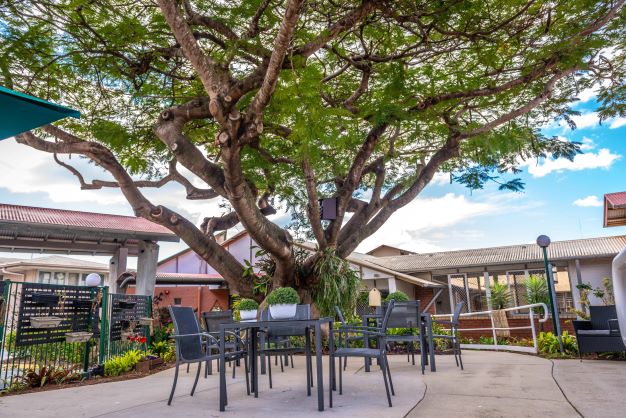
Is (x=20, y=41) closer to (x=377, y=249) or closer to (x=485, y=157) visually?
(x=485, y=157)

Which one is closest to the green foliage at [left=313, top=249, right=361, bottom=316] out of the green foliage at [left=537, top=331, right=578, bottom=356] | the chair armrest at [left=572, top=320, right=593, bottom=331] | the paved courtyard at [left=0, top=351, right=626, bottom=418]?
the paved courtyard at [left=0, top=351, right=626, bottom=418]

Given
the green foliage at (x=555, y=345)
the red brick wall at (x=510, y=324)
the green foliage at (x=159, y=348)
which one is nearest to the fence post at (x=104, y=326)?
the green foliage at (x=159, y=348)

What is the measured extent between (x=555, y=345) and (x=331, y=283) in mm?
4163

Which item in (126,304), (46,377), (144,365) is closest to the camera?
(46,377)

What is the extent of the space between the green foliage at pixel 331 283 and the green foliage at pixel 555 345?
3711mm

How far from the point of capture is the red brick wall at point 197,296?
17.0 m

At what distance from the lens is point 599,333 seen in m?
6.36

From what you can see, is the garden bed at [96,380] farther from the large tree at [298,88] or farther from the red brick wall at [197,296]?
the red brick wall at [197,296]

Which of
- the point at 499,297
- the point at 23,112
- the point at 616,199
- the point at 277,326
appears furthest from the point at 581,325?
the point at 499,297

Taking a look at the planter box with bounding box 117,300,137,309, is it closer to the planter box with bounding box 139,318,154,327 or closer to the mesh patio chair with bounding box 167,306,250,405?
the planter box with bounding box 139,318,154,327

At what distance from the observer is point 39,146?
7.14 m

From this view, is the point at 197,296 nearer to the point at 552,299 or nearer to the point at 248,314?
the point at 248,314

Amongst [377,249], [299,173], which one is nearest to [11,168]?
[299,173]

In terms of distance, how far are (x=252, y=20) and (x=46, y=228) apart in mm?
6821
